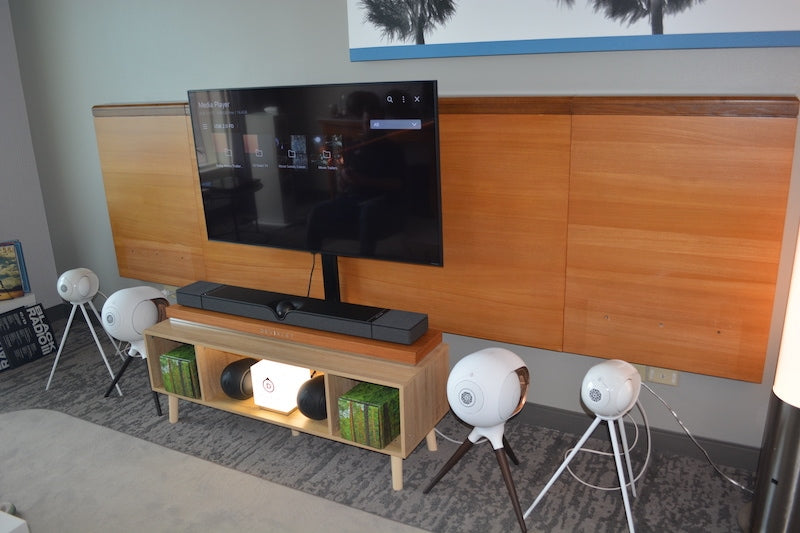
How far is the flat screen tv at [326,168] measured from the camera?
2.58 metres

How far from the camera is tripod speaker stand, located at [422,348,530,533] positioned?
7.71ft

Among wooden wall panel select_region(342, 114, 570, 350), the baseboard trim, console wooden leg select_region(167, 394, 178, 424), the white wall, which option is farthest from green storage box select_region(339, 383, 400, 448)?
the white wall

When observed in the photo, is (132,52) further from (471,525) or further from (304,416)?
(471,525)

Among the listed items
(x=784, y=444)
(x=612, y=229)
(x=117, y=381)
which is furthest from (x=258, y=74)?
(x=784, y=444)

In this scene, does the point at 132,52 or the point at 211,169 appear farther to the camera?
Result: the point at 132,52

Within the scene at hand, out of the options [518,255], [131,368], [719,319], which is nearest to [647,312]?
[719,319]

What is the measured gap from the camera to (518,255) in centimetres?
276

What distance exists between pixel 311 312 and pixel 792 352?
1826 millimetres

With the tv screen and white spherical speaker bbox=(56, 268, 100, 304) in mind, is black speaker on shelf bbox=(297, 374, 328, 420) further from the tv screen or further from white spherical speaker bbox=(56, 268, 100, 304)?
white spherical speaker bbox=(56, 268, 100, 304)

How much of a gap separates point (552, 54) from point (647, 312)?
1.08 metres

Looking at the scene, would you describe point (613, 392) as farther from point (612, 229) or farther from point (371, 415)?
point (371, 415)

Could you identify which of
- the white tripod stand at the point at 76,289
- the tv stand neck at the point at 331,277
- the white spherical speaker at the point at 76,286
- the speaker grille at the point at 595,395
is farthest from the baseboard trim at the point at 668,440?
the white spherical speaker at the point at 76,286

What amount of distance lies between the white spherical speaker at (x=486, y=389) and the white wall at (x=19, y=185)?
3.42 metres

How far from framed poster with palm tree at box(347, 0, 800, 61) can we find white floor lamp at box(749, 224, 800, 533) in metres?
0.77
